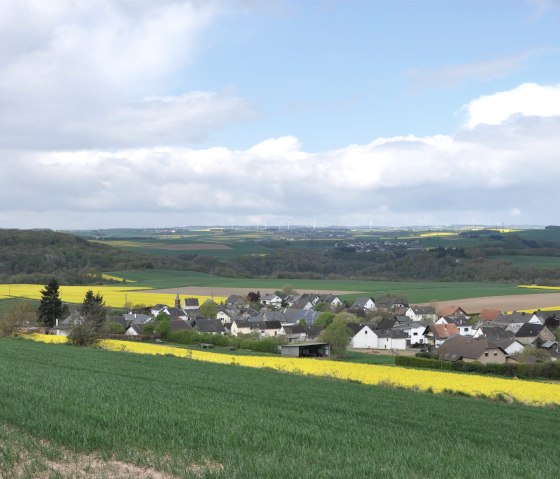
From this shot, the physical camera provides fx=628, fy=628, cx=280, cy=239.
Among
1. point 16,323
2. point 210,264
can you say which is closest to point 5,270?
point 210,264

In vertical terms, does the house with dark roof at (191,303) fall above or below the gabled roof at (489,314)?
below

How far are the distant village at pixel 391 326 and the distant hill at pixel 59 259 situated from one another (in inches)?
1341

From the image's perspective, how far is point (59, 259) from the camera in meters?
118

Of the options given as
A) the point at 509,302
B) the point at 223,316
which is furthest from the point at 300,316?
the point at 509,302

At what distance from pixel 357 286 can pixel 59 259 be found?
5559 centimetres

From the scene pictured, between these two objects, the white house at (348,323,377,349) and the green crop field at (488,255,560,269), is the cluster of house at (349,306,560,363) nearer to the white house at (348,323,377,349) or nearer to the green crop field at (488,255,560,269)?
the white house at (348,323,377,349)

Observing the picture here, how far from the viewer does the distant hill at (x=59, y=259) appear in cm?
10919

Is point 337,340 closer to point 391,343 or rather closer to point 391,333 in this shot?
point 391,343

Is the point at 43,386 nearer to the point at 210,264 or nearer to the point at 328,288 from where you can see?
the point at 328,288

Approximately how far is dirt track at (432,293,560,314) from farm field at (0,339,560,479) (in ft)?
191

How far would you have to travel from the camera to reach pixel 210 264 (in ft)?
474

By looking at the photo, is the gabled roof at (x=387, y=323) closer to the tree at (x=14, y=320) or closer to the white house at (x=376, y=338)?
the white house at (x=376, y=338)

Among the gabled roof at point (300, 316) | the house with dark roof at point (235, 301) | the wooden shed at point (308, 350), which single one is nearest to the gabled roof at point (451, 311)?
the gabled roof at point (300, 316)

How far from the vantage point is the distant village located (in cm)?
4869
